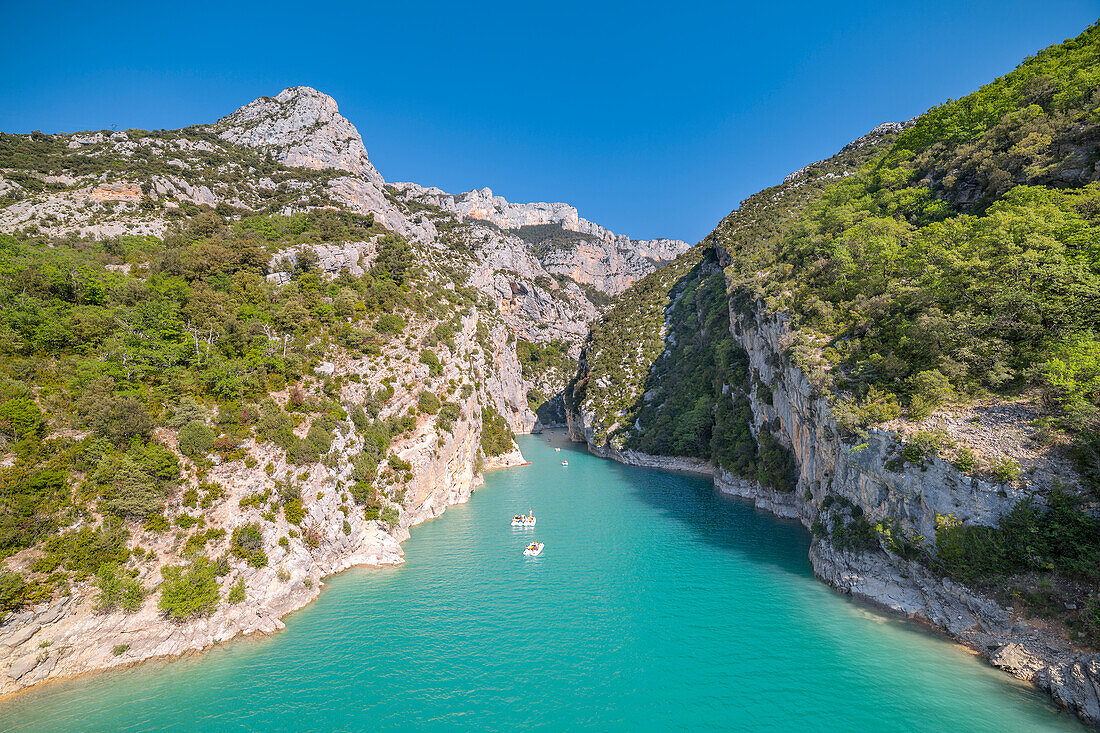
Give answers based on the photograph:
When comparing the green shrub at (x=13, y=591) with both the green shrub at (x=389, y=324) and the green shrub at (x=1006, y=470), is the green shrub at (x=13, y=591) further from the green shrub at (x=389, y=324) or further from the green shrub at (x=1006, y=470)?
the green shrub at (x=1006, y=470)

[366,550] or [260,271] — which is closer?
[366,550]

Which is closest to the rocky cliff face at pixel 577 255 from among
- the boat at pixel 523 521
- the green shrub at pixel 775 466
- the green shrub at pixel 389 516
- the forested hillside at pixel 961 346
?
the forested hillside at pixel 961 346

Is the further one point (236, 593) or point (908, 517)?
point (908, 517)

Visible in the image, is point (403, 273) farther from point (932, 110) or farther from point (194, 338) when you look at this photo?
point (932, 110)

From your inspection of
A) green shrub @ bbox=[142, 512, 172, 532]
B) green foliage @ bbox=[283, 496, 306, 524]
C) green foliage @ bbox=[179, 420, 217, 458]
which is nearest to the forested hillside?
green foliage @ bbox=[283, 496, 306, 524]

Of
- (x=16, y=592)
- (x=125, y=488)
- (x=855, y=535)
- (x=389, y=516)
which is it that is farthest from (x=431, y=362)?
(x=855, y=535)

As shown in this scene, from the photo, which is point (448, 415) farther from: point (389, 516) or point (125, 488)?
point (125, 488)

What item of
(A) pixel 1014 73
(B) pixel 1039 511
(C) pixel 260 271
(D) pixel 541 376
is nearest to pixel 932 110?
(A) pixel 1014 73
